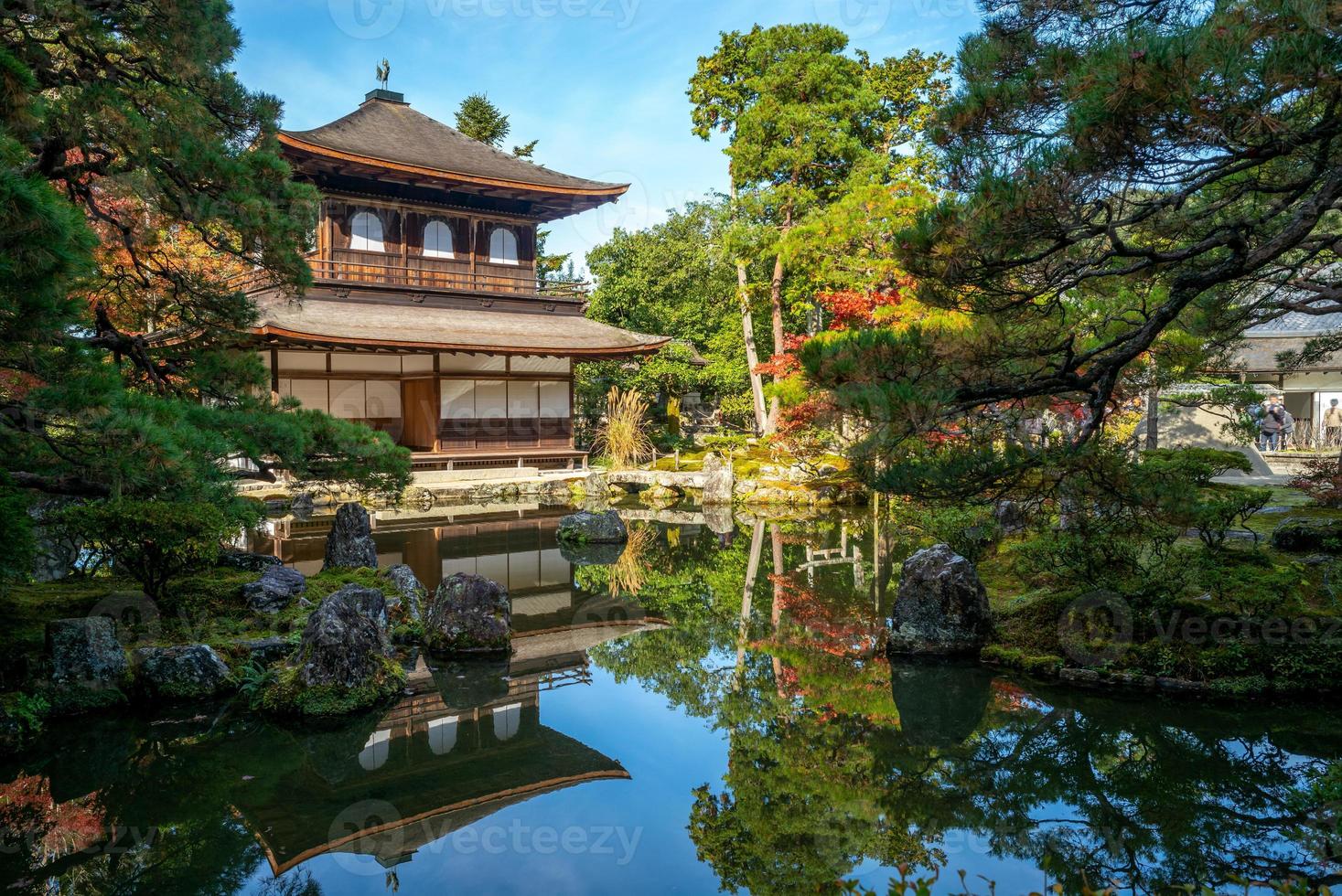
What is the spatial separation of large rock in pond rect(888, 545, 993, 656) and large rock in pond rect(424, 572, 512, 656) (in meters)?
2.76

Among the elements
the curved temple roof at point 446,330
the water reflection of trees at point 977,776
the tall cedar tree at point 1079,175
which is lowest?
the water reflection of trees at point 977,776

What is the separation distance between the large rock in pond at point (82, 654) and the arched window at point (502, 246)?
14.0 m

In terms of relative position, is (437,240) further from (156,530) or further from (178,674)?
(178,674)

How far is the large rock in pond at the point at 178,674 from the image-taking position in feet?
15.4

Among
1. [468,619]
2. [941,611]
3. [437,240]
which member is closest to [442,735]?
[468,619]

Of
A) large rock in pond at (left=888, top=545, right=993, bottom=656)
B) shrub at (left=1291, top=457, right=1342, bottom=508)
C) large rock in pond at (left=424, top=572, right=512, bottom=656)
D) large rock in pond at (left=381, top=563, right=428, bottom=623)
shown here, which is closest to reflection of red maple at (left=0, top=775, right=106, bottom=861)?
large rock in pond at (left=424, top=572, right=512, bottom=656)

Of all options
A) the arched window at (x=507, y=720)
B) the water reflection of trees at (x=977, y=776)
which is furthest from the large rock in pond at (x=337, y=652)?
the water reflection of trees at (x=977, y=776)

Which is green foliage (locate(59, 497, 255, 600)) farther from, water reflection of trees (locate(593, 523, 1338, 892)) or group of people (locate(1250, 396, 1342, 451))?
A: group of people (locate(1250, 396, 1342, 451))

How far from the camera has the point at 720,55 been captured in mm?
18422

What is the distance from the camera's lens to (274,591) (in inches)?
235

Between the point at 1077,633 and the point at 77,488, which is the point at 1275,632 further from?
the point at 77,488

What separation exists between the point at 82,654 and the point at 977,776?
189 inches

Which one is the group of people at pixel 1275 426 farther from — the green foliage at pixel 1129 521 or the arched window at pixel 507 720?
the arched window at pixel 507 720

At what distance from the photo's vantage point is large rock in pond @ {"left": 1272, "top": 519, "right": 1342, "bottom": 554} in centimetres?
628
